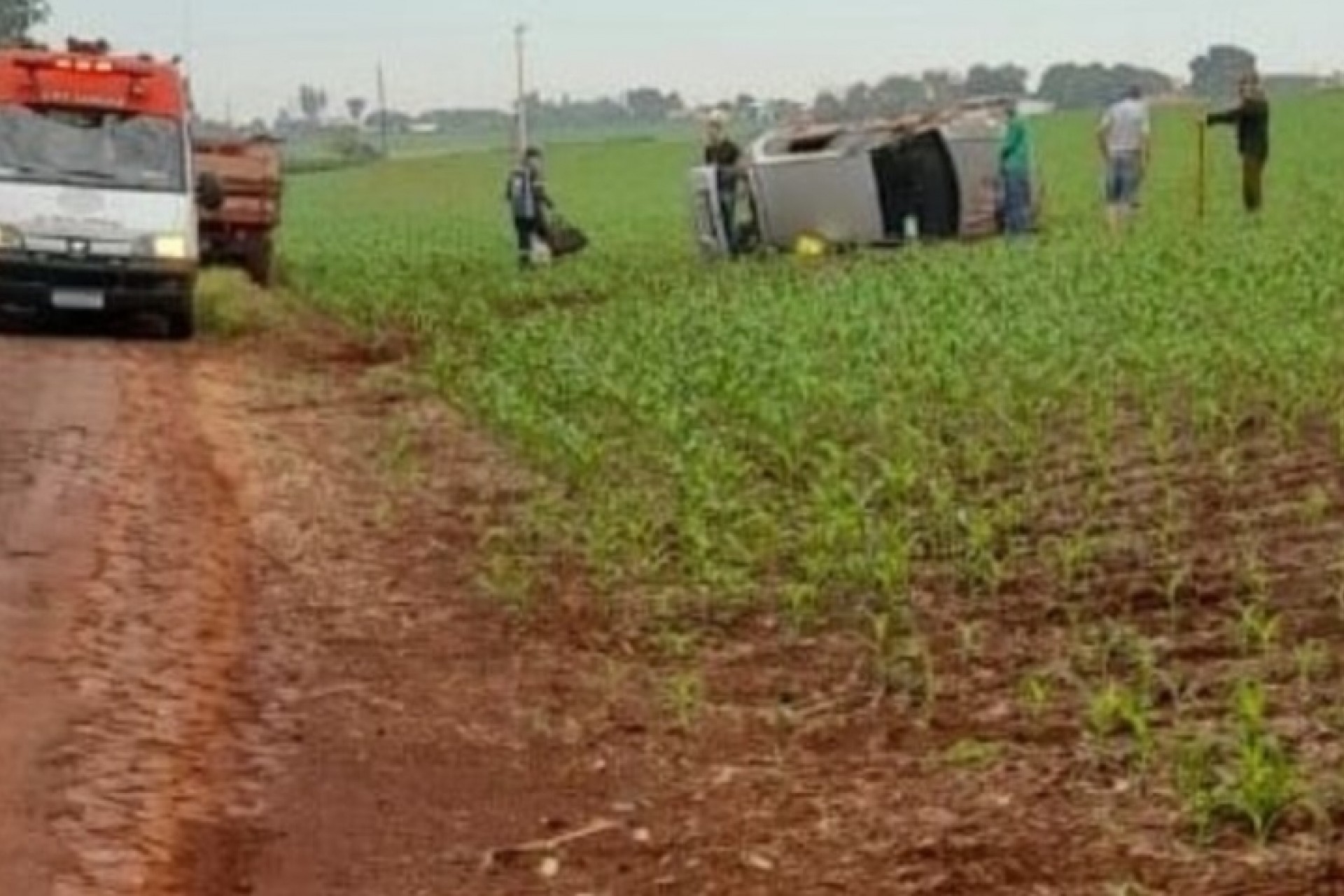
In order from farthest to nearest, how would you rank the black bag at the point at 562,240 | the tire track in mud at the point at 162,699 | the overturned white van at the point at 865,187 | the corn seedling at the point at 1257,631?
the black bag at the point at 562,240
the overturned white van at the point at 865,187
the corn seedling at the point at 1257,631
the tire track in mud at the point at 162,699

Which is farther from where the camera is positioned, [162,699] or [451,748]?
[162,699]

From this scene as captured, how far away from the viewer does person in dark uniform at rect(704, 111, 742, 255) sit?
97.1ft

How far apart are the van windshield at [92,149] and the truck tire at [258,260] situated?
6271 mm

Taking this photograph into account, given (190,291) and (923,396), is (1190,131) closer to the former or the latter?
(190,291)

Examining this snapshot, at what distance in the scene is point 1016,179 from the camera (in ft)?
97.5

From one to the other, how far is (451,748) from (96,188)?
15.1 meters

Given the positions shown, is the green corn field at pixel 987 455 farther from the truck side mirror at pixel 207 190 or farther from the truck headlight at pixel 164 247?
the truck headlight at pixel 164 247

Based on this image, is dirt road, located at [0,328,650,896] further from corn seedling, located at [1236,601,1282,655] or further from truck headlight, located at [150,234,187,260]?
truck headlight, located at [150,234,187,260]

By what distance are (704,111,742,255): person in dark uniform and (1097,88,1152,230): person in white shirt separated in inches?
155

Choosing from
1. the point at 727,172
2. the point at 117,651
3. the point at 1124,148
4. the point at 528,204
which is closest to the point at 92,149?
the point at 727,172

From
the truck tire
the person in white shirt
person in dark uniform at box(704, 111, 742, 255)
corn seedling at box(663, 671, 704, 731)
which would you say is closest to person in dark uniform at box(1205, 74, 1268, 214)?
the person in white shirt

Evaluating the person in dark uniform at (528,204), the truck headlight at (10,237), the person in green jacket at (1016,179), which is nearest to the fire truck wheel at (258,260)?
the person in dark uniform at (528,204)

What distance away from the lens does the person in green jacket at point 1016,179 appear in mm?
29609

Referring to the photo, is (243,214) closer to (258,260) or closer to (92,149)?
(258,260)
